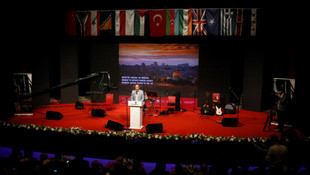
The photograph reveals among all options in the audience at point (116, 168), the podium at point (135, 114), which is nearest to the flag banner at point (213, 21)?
the podium at point (135, 114)

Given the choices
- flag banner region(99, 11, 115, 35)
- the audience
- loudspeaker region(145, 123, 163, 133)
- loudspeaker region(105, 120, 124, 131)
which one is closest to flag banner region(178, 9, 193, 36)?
flag banner region(99, 11, 115, 35)

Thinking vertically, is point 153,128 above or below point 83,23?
below

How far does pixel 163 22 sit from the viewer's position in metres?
13.2

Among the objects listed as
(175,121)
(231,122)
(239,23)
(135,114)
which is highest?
(239,23)

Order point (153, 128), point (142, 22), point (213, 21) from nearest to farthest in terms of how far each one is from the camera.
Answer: point (153, 128), point (213, 21), point (142, 22)

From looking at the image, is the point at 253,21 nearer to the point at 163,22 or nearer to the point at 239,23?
the point at 239,23

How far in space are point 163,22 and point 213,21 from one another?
278 centimetres

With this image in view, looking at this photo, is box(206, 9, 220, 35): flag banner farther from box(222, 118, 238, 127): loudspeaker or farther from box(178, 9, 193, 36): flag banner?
box(222, 118, 238, 127): loudspeaker

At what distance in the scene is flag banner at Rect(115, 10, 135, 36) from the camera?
13385 mm

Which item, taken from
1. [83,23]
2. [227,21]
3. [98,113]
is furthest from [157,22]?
[98,113]

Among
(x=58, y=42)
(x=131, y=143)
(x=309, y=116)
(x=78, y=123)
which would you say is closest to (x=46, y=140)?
(x=78, y=123)

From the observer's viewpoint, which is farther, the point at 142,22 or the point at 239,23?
the point at 142,22

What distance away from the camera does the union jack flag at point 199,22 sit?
12688mm

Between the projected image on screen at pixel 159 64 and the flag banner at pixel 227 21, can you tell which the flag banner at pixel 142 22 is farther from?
the flag banner at pixel 227 21
